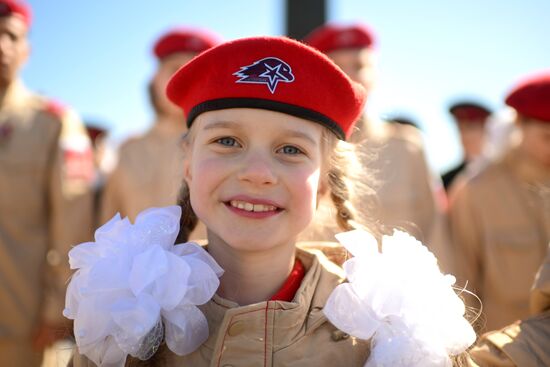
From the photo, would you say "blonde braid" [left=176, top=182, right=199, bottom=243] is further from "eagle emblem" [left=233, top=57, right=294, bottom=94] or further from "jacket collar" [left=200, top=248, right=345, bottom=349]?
"eagle emblem" [left=233, top=57, right=294, bottom=94]

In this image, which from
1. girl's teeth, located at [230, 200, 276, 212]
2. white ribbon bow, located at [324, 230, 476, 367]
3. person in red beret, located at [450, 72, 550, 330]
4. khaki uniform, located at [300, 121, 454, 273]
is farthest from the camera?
khaki uniform, located at [300, 121, 454, 273]

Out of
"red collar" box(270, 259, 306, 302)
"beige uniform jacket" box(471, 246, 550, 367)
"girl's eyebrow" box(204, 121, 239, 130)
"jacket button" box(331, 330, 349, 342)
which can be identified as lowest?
"beige uniform jacket" box(471, 246, 550, 367)

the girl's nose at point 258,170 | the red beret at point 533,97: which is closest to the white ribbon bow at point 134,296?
the girl's nose at point 258,170

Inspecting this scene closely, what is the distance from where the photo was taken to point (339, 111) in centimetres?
216

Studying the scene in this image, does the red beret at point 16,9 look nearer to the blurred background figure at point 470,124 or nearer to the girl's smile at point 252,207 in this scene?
the girl's smile at point 252,207

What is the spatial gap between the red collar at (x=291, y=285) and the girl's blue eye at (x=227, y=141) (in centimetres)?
48

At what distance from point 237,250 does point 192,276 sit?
0.77ft

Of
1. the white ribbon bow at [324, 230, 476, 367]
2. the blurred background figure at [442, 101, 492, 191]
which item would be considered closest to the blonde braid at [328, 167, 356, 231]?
the white ribbon bow at [324, 230, 476, 367]

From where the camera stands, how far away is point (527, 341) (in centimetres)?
204

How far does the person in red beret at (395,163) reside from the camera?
15.0 ft

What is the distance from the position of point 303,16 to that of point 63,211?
100 inches

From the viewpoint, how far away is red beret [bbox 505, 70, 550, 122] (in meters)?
4.04

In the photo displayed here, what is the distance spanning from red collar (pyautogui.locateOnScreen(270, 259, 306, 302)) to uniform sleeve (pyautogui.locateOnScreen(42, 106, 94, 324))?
2.45 metres

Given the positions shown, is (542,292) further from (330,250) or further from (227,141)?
(227,141)
